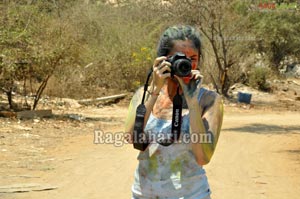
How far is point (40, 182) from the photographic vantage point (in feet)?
26.3

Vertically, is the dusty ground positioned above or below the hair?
below

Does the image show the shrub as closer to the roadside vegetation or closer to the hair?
the roadside vegetation

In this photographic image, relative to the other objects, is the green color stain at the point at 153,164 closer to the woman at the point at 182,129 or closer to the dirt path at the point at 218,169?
the woman at the point at 182,129

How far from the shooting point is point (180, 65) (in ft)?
8.89

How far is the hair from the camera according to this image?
9.66ft

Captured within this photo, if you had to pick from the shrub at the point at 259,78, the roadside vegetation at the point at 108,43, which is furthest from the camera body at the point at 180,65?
the shrub at the point at 259,78

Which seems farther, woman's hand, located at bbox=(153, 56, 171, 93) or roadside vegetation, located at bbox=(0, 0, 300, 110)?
roadside vegetation, located at bbox=(0, 0, 300, 110)

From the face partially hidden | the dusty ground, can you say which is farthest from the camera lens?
the dusty ground

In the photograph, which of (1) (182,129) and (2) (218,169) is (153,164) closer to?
(1) (182,129)

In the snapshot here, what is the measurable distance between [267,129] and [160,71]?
507 inches

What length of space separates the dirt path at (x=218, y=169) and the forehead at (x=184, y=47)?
446 cm

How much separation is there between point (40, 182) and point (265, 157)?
166 inches

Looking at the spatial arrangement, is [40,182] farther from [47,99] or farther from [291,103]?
[291,103]

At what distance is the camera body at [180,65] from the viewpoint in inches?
107
